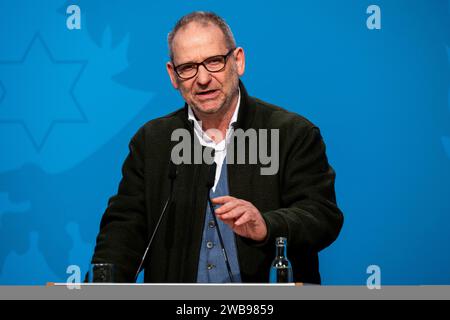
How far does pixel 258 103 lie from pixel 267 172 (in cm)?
36

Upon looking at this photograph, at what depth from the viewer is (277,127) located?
2.64 m

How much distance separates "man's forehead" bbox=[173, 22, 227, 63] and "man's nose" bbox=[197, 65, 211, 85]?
4 centimetres

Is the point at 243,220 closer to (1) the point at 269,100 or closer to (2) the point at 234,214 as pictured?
(2) the point at 234,214

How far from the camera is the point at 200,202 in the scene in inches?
100

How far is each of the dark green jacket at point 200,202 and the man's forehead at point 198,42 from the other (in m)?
0.24

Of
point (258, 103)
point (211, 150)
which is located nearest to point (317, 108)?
point (258, 103)

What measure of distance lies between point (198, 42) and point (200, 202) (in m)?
0.60

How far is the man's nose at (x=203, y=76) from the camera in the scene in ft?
8.32

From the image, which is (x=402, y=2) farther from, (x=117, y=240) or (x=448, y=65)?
(x=117, y=240)

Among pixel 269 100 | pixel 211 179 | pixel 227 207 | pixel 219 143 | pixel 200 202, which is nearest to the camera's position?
pixel 227 207

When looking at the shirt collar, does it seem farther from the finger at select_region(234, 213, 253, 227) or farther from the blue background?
the finger at select_region(234, 213, 253, 227)

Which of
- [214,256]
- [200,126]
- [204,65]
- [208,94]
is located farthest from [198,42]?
[214,256]

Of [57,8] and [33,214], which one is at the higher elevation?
[57,8]
